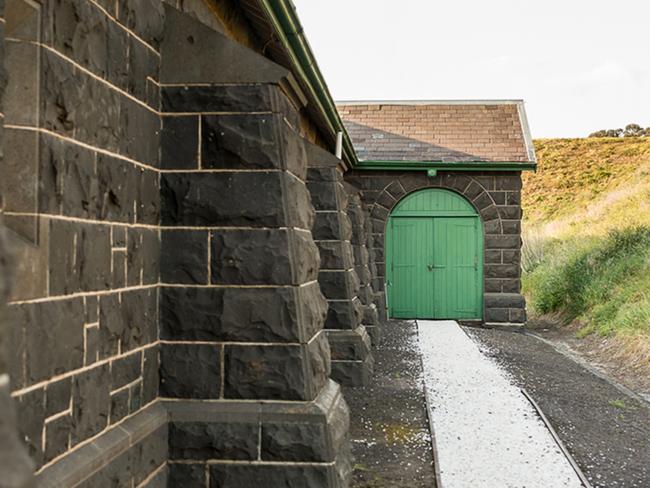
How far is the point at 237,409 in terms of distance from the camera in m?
3.69

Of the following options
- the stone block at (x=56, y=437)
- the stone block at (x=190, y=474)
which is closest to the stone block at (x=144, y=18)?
the stone block at (x=56, y=437)

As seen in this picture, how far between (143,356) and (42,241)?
1.11 meters

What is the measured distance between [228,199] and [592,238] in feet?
57.1

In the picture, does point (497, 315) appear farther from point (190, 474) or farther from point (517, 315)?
point (190, 474)

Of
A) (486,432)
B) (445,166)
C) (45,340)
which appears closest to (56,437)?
(45,340)

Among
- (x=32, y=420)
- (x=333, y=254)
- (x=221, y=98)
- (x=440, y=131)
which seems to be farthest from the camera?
(x=440, y=131)

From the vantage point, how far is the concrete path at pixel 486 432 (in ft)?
16.3

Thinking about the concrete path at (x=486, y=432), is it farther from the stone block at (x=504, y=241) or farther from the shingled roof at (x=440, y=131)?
the shingled roof at (x=440, y=131)

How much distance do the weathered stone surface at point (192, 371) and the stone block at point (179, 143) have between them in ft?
3.09

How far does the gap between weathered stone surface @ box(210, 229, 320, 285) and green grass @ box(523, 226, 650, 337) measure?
845cm

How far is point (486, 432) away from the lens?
6.07 meters

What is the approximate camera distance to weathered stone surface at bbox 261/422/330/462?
367cm

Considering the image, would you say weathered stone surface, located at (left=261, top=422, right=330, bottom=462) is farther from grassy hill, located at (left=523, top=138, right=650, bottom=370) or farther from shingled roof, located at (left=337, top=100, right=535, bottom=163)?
shingled roof, located at (left=337, top=100, right=535, bottom=163)

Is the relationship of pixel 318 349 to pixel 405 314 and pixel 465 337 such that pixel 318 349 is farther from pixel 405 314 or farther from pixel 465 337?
pixel 405 314
